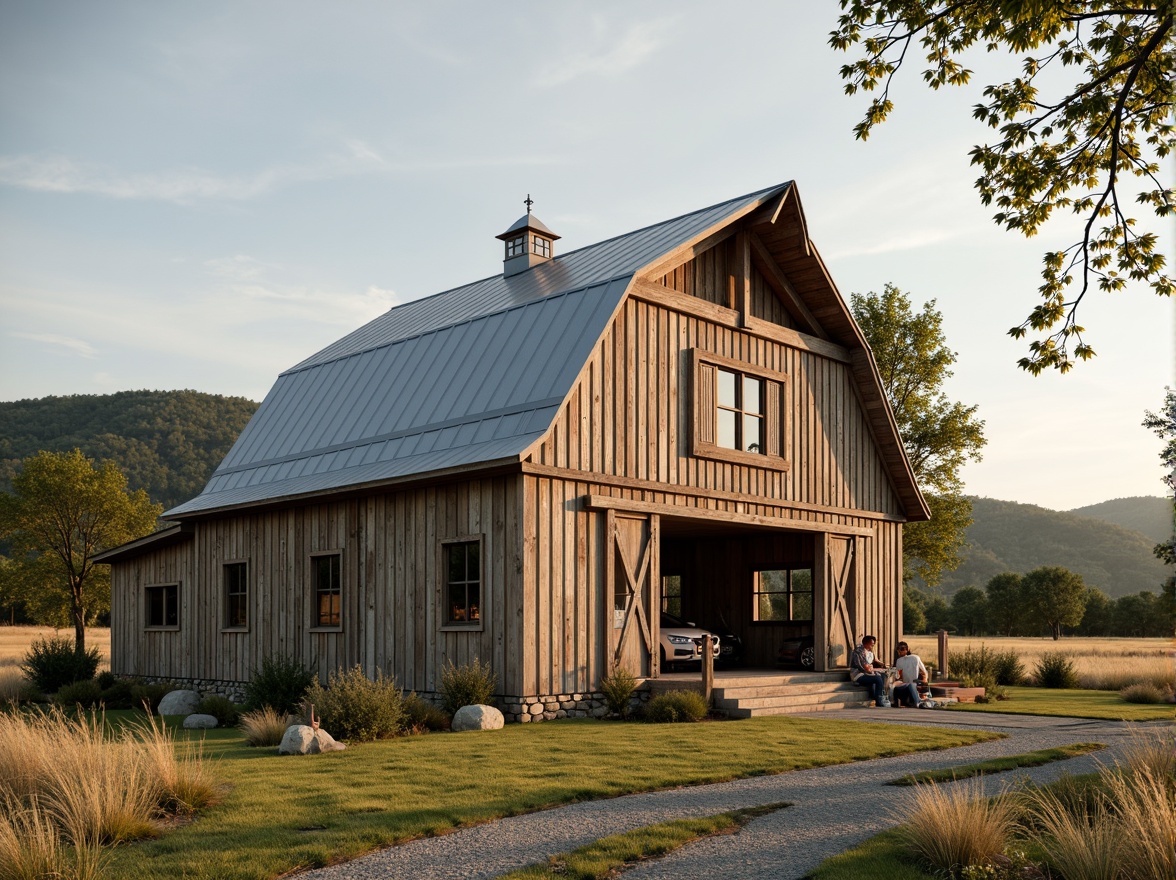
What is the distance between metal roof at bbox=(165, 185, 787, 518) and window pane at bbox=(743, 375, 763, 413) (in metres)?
3.13

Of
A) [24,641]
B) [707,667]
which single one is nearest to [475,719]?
[707,667]

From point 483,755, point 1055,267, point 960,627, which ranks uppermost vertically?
point 1055,267

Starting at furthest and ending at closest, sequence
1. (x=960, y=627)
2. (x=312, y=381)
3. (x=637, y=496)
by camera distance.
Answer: (x=960, y=627)
(x=312, y=381)
(x=637, y=496)

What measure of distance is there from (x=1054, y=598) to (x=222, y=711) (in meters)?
56.6

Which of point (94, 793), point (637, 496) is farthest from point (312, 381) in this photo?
point (94, 793)

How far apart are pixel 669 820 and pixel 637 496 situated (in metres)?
9.62

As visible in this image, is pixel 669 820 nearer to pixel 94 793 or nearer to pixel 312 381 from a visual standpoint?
pixel 94 793

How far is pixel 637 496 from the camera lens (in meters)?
18.2

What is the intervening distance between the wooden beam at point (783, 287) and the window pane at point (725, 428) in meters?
3.09

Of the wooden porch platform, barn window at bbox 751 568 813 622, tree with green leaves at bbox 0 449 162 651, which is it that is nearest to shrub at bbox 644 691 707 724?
the wooden porch platform

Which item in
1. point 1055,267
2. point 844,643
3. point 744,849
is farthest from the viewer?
point 844,643

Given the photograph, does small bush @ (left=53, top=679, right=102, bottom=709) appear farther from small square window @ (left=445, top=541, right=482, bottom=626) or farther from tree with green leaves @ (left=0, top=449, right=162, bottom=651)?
tree with green leaves @ (left=0, top=449, right=162, bottom=651)

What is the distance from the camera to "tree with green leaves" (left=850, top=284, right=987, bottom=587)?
32.8m

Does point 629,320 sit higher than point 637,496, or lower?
higher
